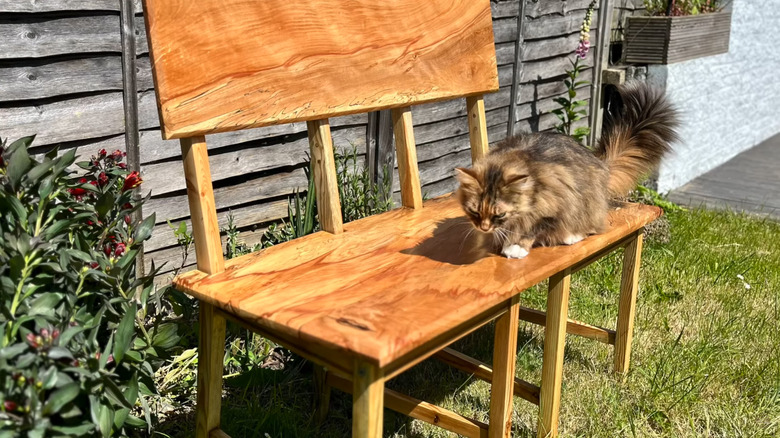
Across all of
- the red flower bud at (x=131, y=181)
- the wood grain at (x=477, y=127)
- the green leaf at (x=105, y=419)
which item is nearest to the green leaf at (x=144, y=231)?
the red flower bud at (x=131, y=181)

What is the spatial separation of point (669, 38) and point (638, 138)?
118 inches

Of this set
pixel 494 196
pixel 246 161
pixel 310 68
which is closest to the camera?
pixel 494 196

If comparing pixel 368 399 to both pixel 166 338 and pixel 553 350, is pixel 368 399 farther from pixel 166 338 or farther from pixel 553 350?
pixel 553 350

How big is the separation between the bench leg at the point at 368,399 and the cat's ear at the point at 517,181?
68 cm

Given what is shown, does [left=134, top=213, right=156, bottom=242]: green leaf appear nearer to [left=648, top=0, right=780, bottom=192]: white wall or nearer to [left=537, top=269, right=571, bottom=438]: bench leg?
[left=537, top=269, right=571, bottom=438]: bench leg

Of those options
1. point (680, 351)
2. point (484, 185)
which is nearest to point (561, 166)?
point (484, 185)

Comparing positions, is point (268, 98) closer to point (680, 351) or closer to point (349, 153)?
point (349, 153)

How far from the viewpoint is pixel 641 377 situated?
2777 mm

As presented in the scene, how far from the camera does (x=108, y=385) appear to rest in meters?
1.45

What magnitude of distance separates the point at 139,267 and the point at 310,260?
1.07 meters

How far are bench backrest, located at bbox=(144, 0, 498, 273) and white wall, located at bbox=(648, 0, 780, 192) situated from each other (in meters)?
3.10

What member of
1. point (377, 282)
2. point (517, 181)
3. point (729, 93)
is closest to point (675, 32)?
point (729, 93)

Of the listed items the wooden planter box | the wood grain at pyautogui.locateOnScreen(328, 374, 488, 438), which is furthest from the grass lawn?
the wooden planter box

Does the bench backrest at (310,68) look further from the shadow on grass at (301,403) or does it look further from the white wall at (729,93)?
the white wall at (729,93)
